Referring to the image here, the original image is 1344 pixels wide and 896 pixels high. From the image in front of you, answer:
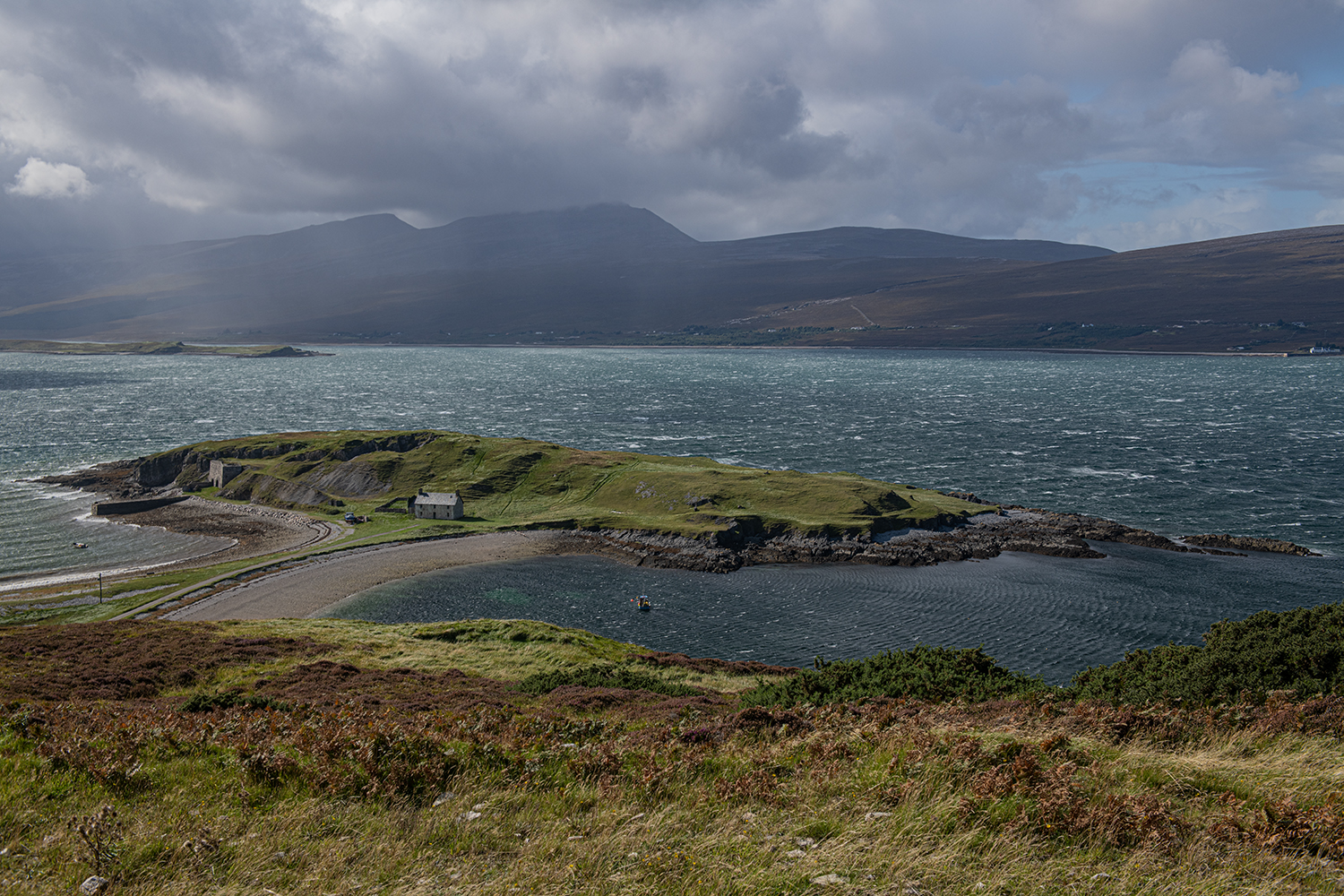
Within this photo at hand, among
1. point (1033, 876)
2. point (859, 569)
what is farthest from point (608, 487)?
point (1033, 876)

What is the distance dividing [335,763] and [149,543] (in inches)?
3711

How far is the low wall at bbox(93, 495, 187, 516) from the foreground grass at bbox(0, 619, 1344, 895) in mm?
102060

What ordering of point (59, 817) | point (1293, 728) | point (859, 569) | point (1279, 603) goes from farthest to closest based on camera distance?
1. point (859, 569)
2. point (1279, 603)
3. point (1293, 728)
4. point (59, 817)

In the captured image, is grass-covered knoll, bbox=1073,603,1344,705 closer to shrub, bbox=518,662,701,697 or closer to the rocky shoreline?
shrub, bbox=518,662,701,697

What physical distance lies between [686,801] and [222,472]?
12455 centimetres

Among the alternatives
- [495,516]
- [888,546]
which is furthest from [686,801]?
[495,516]

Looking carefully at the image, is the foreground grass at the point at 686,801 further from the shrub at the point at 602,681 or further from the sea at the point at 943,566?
the sea at the point at 943,566

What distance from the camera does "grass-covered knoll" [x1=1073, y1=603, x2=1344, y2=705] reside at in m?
21.9

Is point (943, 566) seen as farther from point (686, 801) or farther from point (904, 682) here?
point (686, 801)

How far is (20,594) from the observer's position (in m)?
68.2

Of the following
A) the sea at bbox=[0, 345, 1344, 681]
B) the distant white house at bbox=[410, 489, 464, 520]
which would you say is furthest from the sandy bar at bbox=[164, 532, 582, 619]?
the distant white house at bbox=[410, 489, 464, 520]

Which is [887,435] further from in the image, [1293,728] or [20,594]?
[1293,728]

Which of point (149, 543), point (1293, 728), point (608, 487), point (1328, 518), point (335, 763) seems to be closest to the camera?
point (335, 763)

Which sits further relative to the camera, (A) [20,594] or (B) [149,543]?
(B) [149,543]
